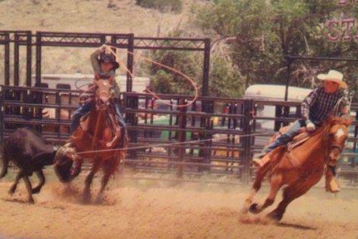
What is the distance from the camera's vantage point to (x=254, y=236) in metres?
8.27

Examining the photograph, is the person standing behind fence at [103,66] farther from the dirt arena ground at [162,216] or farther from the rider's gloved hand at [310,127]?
the rider's gloved hand at [310,127]

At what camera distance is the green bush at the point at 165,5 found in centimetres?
6025

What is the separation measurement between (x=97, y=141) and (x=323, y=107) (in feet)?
10.8

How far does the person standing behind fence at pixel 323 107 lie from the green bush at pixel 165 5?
5073cm

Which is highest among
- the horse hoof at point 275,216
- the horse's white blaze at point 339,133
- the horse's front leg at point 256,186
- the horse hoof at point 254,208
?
the horse's white blaze at point 339,133

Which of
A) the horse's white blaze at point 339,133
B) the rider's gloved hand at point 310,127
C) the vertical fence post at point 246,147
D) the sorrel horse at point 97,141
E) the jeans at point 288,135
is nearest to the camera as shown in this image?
the horse's white blaze at point 339,133

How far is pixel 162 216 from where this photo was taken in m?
9.42

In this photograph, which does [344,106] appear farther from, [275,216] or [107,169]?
[107,169]

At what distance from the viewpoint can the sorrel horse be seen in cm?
1002

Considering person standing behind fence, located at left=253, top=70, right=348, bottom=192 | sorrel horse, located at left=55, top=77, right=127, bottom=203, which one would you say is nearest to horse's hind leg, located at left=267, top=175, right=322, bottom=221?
person standing behind fence, located at left=253, top=70, right=348, bottom=192

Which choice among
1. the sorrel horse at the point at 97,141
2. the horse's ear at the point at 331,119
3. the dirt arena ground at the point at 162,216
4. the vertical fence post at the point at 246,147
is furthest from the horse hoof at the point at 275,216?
the vertical fence post at the point at 246,147

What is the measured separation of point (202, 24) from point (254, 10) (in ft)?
10.8

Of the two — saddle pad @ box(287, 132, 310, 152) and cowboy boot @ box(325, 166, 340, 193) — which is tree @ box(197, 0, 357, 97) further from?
cowboy boot @ box(325, 166, 340, 193)

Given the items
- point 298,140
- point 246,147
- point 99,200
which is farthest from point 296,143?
point 246,147
